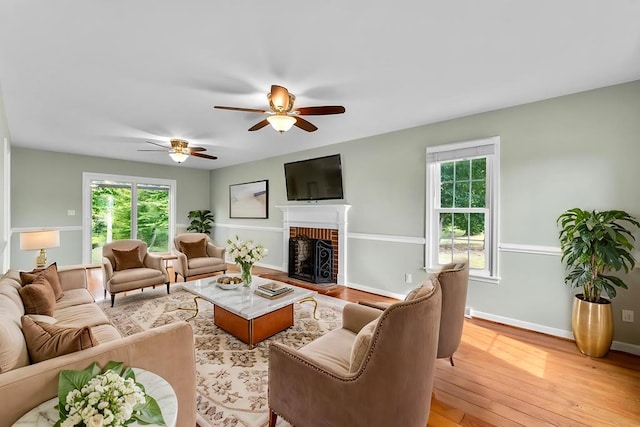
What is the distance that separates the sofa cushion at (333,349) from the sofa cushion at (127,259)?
3512 millimetres

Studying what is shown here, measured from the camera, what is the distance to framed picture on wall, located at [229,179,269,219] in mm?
6109

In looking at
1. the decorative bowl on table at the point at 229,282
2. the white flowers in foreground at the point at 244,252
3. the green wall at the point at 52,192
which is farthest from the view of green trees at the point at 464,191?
the green wall at the point at 52,192

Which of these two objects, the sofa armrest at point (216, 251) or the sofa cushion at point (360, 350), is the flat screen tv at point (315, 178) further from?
the sofa cushion at point (360, 350)

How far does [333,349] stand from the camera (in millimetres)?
1730

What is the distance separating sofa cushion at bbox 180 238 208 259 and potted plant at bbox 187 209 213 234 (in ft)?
7.51

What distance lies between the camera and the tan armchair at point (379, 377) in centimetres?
112

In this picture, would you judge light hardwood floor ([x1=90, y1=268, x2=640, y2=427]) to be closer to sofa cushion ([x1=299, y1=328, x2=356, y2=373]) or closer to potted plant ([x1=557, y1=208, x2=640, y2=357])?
potted plant ([x1=557, y1=208, x2=640, y2=357])

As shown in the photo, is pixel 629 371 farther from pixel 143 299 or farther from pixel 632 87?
pixel 143 299

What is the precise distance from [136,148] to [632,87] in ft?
22.2

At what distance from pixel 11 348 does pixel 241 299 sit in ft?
5.67

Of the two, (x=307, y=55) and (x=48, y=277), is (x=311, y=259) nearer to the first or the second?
(x=48, y=277)

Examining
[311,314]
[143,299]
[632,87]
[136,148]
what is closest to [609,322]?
[632,87]

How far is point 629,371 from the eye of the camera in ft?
7.27

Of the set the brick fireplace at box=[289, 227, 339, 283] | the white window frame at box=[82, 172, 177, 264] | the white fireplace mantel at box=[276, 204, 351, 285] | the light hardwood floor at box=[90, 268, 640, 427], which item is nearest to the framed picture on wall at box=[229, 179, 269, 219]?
the white fireplace mantel at box=[276, 204, 351, 285]
